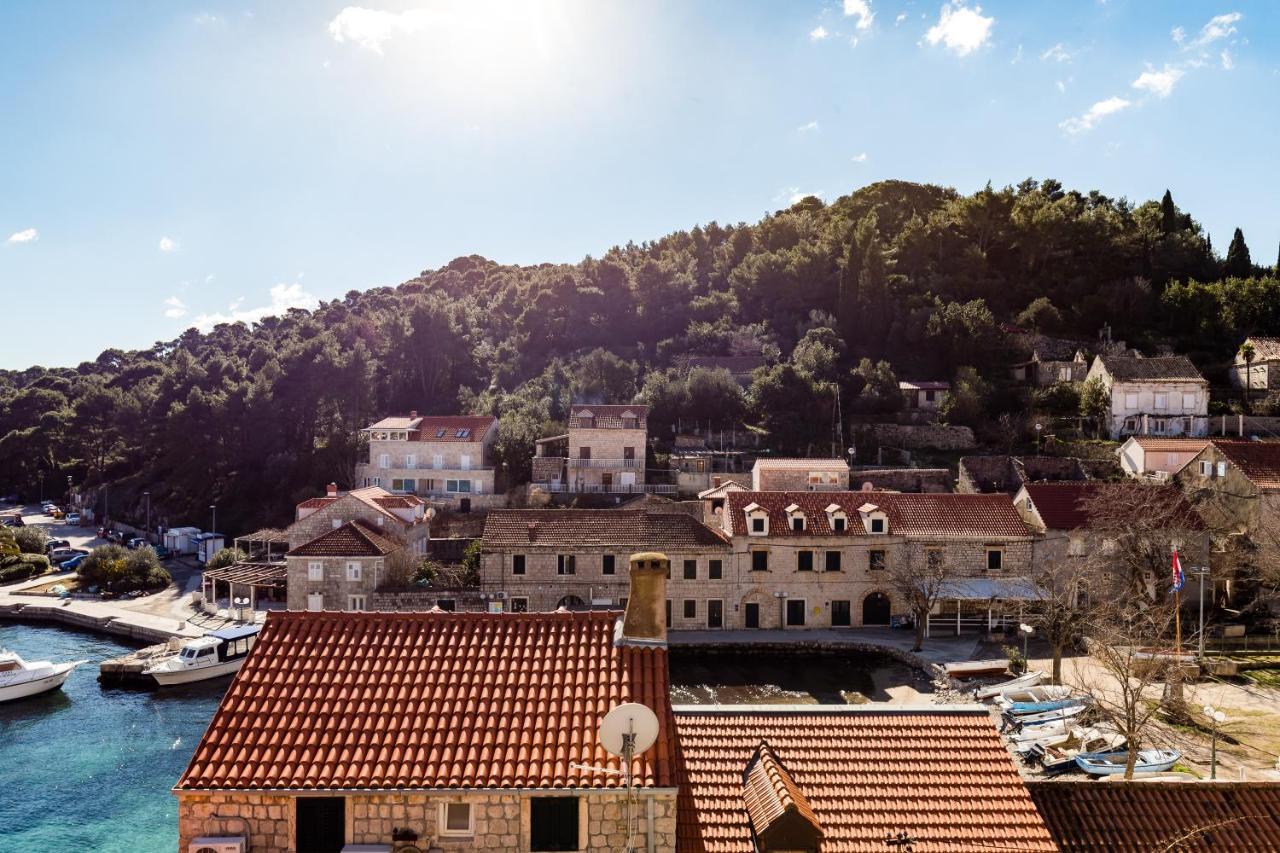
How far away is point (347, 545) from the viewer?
121 feet

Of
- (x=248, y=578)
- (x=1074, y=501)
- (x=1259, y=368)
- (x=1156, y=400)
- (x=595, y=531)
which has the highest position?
(x=1259, y=368)

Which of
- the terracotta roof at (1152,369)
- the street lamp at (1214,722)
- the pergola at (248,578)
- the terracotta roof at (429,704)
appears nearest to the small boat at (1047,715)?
the street lamp at (1214,722)

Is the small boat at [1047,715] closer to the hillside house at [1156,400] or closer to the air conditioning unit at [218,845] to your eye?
the air conditioning unit at [218,845]

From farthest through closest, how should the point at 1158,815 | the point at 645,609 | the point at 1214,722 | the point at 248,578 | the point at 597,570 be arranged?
the point at 248,578, the point at 597,570, the point at 1214,722, the point at 645,609, the point at 1158,815

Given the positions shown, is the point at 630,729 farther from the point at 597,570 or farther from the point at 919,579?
the point at 919,579

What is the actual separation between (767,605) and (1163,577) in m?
16.3

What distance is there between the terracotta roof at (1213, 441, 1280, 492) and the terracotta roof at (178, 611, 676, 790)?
37.5m

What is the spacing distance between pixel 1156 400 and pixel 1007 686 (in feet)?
117

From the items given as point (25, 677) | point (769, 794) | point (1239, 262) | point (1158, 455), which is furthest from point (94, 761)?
Result: point (1239, 262)

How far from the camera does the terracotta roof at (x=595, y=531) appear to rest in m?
37.1

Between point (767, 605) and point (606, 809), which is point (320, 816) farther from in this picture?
point (767, 605)

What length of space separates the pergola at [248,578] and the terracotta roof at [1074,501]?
115 feet

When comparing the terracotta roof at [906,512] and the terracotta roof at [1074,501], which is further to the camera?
the terracotta roof at [906,512]

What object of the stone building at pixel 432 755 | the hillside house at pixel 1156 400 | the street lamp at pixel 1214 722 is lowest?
the street lamp at pixel 1214 722
